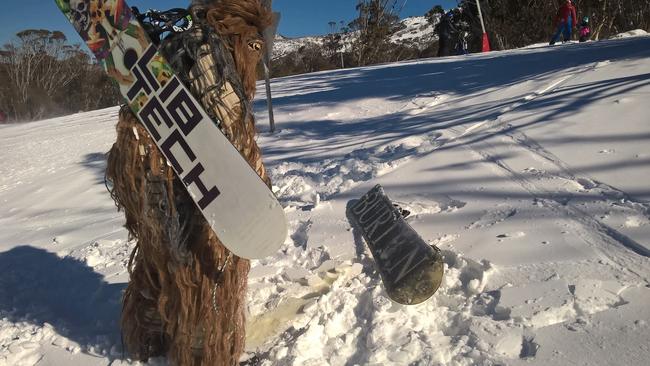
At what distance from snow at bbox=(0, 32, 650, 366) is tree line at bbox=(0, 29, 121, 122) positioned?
1001 inches

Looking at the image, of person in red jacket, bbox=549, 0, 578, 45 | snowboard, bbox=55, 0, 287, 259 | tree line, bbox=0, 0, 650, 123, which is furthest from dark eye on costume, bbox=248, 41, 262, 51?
tree line, bbox=0, 0, 650, 123

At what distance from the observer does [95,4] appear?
1.42 metres

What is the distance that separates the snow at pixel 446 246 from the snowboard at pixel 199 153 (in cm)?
50


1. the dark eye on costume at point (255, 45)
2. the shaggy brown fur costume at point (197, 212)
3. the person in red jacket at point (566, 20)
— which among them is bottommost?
the shaggy brown fur costume at point (197, 212)

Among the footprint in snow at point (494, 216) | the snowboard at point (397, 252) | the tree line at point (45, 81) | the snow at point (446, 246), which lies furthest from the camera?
the tree line at point (45, 81)

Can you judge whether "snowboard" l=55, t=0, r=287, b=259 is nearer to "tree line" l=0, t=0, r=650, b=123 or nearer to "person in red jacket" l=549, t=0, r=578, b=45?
"person in red jacket" l=549, t=0, r=578, b=45

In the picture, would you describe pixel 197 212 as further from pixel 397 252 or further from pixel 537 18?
pixel 537 18

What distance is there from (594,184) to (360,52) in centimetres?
1951

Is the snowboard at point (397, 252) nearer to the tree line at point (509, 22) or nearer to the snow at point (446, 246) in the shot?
the snow at point (446, 246)

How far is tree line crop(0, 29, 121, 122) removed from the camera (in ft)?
84.1

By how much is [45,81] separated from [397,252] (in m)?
32.2

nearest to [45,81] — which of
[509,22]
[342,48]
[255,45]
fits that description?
[342,48]

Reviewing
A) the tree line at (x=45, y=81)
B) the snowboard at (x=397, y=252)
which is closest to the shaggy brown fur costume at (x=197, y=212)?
the snowboard at (x=397, y=252)

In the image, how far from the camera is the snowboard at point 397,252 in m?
1.63
